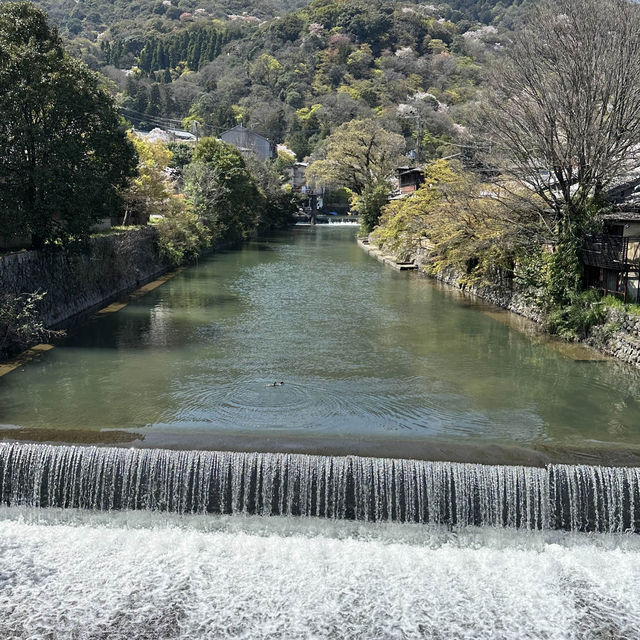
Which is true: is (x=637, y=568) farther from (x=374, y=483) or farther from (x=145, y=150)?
(x=145, y=150)

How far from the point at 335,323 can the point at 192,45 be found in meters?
142

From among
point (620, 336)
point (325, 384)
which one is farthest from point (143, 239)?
point (620, 336)

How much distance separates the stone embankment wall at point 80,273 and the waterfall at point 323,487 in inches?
342

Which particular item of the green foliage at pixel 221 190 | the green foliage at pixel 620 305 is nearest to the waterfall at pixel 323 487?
the green foliage at pixel 620 305

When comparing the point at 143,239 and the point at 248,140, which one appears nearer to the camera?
the point at 143,239

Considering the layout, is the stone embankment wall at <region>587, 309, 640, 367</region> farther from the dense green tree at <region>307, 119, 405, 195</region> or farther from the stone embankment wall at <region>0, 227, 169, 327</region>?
the dense green tree at <region>307, 119, 405, 195</region>

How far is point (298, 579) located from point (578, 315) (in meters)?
13.2

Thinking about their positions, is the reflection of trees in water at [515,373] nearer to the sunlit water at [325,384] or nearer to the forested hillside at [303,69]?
the sunlit water at [325,384]

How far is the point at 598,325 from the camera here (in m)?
18.2

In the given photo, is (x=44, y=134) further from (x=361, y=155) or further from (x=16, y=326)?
(x=361, y=155)

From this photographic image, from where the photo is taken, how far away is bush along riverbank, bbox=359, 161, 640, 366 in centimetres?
1786

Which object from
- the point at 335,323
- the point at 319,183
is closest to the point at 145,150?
the point at 335,323

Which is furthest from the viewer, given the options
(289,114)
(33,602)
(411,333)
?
(289,114)

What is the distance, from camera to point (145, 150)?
35.4 meters
